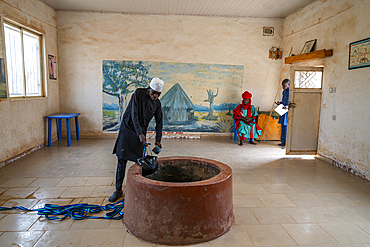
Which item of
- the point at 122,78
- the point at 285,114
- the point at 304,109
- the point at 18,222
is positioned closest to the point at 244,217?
the point at 18,222

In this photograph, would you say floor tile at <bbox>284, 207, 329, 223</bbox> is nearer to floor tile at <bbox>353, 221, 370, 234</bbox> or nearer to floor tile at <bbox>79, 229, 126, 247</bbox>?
floor tile at <bbox>353, 221, 370, 234</bbox>

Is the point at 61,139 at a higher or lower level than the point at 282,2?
lower

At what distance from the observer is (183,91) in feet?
26.9

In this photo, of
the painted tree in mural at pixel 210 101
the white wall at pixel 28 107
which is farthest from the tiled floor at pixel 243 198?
the painted tree in mural at pixel 210 101

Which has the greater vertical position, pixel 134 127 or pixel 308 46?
pixel 308 46

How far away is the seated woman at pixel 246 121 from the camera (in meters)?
7.28

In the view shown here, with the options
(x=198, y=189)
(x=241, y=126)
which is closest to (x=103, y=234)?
(x=198, y=189)

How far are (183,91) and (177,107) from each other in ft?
1.75

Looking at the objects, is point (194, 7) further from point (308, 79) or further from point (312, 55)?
point (308, 79)

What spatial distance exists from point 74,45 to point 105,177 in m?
4.93

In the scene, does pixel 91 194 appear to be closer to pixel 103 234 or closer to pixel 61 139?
pixel 103 234

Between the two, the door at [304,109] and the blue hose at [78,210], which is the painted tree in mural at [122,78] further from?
the blue hose at [78,210]

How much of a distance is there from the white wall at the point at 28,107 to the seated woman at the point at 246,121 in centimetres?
515

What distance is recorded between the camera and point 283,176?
4.68 m
